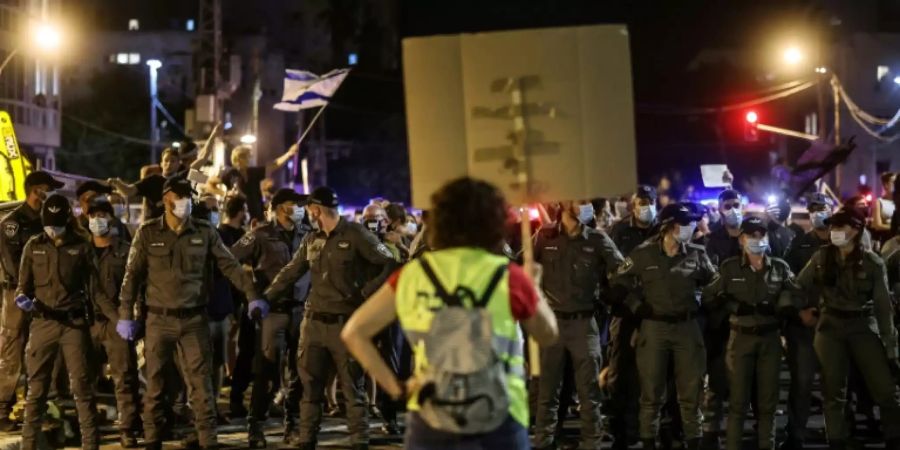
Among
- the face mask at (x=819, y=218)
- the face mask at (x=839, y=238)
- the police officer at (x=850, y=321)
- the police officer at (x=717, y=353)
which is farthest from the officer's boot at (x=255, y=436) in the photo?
the face mask at (x=819, y=218)

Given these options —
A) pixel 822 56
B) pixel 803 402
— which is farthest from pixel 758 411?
pixel 822 56

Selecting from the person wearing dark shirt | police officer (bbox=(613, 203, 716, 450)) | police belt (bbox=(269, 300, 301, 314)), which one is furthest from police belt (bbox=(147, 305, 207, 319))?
the person wearing dark shirt

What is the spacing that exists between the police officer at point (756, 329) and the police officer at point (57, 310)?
5652mm

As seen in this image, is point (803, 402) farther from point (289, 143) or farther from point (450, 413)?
point (289, 143)

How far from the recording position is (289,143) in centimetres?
6581

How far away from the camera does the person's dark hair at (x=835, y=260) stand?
10547mm

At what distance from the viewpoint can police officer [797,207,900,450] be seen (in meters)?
10.5

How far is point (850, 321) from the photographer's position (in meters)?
10.6

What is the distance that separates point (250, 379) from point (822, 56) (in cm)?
2336

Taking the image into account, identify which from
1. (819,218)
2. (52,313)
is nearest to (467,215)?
(52,313)

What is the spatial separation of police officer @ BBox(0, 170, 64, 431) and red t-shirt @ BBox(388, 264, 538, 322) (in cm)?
773

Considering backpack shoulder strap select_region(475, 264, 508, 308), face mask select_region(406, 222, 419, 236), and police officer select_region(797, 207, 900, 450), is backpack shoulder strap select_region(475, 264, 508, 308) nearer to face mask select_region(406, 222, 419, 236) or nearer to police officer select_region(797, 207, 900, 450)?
police officer select_region(797, 207, 900, 450)

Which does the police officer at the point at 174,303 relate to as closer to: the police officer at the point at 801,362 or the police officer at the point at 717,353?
the police officer at the point at 717,353

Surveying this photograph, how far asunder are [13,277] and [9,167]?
9.26 ft
